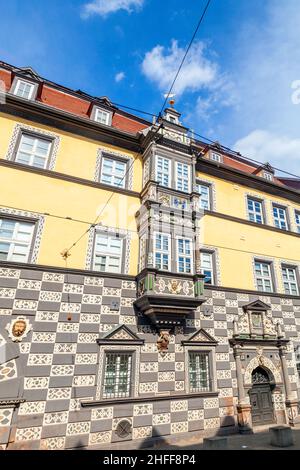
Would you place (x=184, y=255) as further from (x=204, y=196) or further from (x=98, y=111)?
(x=98, y=111)

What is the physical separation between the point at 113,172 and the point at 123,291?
5.31 metres

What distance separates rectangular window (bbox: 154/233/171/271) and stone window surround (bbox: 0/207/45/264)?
4.37 meters

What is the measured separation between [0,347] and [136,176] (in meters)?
8.45

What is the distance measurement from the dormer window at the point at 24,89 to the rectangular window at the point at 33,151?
1.98m

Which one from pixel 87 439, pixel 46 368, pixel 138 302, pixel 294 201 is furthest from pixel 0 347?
pixel 294 201

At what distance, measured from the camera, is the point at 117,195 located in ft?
39.3

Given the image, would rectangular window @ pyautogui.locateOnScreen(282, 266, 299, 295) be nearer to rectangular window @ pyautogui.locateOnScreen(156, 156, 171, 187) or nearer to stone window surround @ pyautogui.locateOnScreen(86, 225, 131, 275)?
rectangular window @ pyautogui.locateOnScreen(156, 156, 171, 187)

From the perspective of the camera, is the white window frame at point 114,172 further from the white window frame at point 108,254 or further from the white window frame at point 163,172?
the white window frame at point 108,254

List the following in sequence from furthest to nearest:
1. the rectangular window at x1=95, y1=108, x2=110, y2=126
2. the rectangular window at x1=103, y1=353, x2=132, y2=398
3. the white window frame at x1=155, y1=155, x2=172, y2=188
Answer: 1. the rectangular window at x1=95, y1=108, x2=110, y2=126
2. the white window frame at x1=155, y1=155, x2=172, y2=188
3. the rectangular window at x1=103, y1=353, x2=132, y2=398

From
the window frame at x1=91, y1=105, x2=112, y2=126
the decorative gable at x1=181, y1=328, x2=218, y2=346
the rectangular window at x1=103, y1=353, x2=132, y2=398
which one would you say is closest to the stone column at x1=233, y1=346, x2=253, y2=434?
the decorative gable at x1=181, y1=328, x2=218, y2=346

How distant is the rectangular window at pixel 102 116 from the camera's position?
43.9 ft

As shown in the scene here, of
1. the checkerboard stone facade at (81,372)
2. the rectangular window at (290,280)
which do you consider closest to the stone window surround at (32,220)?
the checkerboard stone facade at (81,372)

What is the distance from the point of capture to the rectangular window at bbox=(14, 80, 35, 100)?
11992mm
